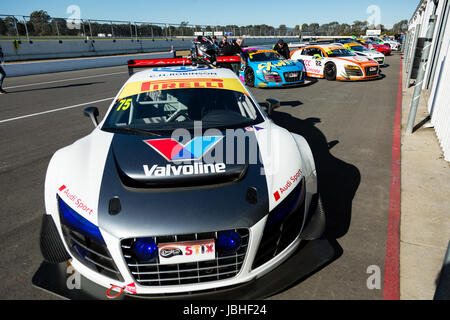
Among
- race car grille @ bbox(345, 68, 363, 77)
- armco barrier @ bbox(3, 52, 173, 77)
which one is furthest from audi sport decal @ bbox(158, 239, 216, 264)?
armco barrier @ bbox(3, 52, 173, 77)

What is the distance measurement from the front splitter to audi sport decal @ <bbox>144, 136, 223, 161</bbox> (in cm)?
99

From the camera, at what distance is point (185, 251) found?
1.77 m

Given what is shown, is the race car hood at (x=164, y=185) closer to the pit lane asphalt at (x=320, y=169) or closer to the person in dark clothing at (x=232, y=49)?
the pit lane asphalt at (x=320, y=169)

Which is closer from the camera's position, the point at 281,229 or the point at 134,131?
the point at 281,229

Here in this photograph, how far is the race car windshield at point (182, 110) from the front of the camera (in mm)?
2912

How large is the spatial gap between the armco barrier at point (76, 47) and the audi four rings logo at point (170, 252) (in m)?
24.2

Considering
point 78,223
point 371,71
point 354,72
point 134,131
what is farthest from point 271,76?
point 78,223

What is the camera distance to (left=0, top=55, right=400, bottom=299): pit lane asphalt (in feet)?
8.00

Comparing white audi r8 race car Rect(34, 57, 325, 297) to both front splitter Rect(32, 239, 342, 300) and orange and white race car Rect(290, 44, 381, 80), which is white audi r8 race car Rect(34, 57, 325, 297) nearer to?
front splitter Rect(32, 239, 342, 300)

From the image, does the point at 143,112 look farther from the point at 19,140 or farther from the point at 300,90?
the point at 300,90

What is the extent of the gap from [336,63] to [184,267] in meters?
12.9

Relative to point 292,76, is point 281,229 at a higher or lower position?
lower

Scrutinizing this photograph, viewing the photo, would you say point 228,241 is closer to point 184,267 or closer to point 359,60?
point 184,267

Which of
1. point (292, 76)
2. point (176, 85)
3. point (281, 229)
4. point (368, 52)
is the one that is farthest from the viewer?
point (368, 52)
